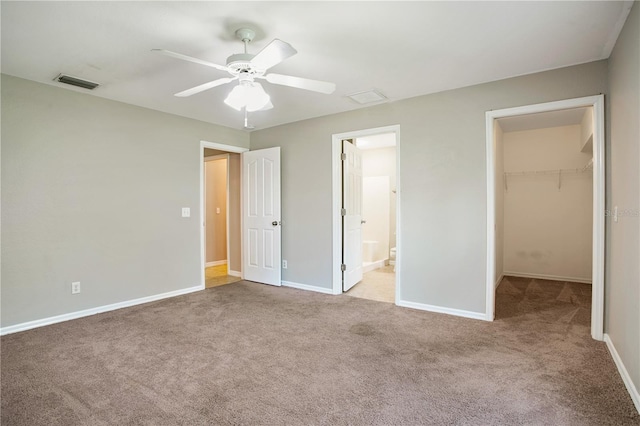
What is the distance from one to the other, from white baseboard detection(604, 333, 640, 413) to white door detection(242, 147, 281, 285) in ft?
12.0

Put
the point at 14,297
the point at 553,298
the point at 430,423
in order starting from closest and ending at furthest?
the point at 430,423 < the point at 14,297 < the point at 553,298

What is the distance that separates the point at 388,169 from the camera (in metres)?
6.66

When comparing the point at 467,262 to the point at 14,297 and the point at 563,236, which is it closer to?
the point at 563,236

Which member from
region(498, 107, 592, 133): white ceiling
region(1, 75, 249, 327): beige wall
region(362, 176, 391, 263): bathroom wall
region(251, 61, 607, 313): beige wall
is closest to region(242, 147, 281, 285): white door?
region(1, 75, 249, 327): beige wall

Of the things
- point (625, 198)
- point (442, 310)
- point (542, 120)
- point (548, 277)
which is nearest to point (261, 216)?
point (442, 310)

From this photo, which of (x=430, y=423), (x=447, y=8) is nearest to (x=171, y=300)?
(x=430, y=423)

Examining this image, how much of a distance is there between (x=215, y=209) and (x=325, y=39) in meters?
5.02

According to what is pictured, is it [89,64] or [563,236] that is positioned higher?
[89,64]

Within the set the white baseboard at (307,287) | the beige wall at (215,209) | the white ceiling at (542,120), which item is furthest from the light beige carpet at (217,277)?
the white ceiling at (542,120)

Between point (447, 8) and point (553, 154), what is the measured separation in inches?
174

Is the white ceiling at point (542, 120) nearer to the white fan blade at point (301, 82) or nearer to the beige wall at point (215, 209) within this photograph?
the white fan blade at point (301, 82)

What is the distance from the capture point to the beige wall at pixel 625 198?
196 centimetres

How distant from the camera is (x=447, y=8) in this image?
2.02 m

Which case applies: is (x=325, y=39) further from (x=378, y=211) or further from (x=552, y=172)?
(x=552, y=172)
